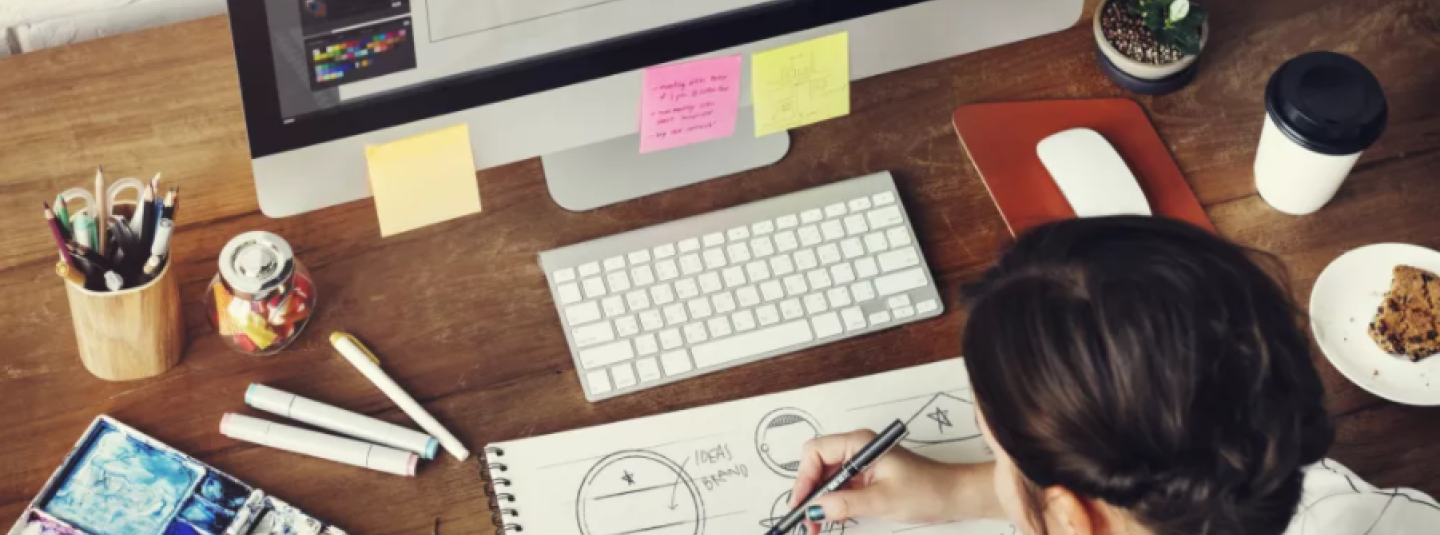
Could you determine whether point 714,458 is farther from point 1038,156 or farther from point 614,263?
point 1038,156

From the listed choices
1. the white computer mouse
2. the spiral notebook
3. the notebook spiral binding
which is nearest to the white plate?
the white computer mouse

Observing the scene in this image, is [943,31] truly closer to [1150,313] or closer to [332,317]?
[1150,313]

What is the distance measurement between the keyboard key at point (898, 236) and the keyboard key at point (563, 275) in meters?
0.24

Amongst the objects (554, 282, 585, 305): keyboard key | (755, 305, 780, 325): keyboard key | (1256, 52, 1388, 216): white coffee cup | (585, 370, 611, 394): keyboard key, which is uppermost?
(1256, 52, 1388, 216): white coffee cup

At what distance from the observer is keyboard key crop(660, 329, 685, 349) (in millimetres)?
940

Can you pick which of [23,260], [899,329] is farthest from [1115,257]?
[23,260]

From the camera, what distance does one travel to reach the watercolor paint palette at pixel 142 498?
87 centimetres

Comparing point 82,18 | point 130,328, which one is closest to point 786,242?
point 130,328

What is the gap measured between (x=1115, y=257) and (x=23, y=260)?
2.55 feet

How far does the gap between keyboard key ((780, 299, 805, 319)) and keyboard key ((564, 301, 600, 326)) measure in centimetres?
13

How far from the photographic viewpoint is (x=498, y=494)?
0.89 metres

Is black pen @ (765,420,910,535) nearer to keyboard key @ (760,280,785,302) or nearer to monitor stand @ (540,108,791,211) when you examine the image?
keyboard key @ (760,280,785,302)

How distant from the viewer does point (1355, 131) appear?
3.00 feet

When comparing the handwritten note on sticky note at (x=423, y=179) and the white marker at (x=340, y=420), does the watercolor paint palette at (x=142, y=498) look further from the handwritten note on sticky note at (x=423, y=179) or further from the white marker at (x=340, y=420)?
the handwritten note on sticky note at (x=423, y=179)
